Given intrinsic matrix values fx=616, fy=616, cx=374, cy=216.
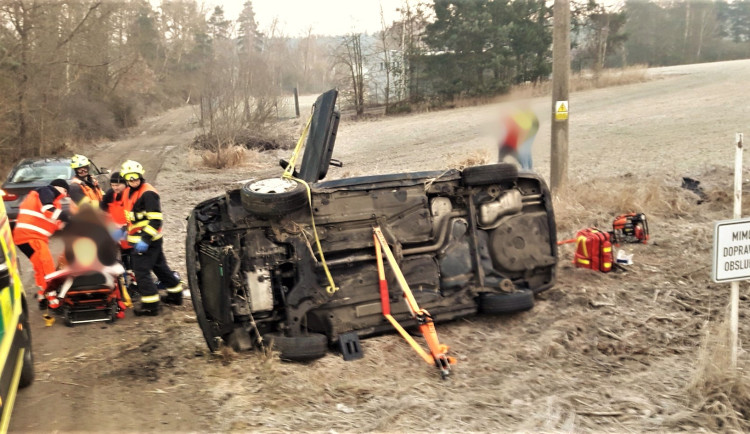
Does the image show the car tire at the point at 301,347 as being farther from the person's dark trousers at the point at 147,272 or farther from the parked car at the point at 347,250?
the person's dark trousers at the point at 147,272

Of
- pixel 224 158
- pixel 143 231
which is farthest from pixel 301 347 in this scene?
pixel 224 158

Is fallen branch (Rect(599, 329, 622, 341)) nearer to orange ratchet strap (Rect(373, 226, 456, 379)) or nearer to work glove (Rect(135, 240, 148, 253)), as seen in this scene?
Answer: orange ratchet strap (Rect(373, 226, 456, 379))

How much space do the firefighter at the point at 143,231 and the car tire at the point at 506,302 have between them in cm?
344

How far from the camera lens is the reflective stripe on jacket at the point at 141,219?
643 cm

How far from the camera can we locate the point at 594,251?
6.84 m

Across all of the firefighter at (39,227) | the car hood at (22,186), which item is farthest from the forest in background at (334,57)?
the firefighter at (39,227)

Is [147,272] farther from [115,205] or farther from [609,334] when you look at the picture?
[609,334]

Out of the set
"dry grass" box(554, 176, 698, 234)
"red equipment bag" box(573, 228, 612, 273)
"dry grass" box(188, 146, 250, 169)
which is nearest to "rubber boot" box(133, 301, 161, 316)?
"red equipment bag" box(573, 228, 612, 273)

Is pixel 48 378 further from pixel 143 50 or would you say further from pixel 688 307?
pixel 143 50

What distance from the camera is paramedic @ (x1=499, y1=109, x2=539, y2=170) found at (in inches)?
390

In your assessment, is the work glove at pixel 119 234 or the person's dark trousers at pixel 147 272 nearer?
the person's dark trousers at pixel 147 272

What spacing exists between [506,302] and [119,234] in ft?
14.2

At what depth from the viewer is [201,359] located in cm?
515

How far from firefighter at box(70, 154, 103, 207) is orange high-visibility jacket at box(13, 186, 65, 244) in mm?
313
